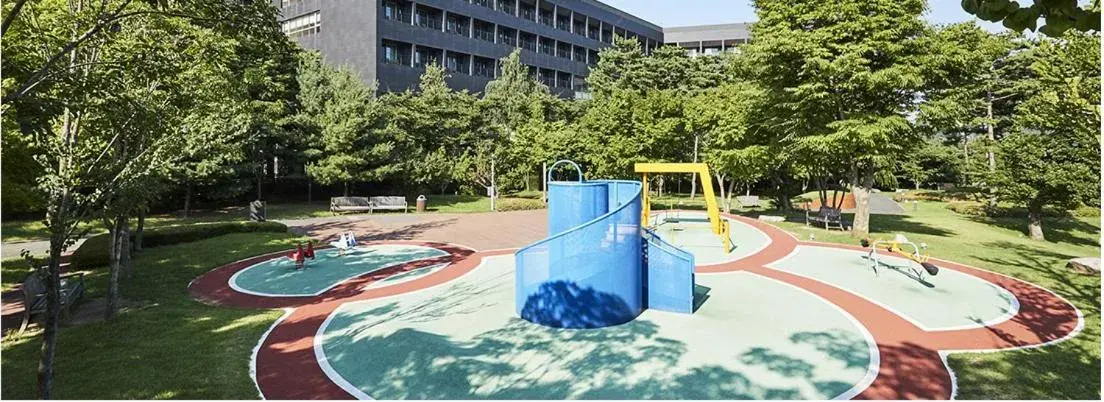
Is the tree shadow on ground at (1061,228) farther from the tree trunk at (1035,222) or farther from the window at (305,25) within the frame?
the window at (305,25)

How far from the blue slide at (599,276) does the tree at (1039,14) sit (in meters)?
8.27

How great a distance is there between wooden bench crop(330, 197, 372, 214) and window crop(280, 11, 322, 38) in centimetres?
2356

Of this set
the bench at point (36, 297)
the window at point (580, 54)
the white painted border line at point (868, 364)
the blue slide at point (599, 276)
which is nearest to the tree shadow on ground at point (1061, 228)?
the white painted border line at point (868, 364)

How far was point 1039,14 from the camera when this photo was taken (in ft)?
7.90

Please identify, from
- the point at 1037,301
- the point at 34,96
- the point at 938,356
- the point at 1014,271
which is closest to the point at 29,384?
the point at 34,96

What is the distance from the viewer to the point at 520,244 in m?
22.0

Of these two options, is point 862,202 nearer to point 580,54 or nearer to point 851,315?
point 851,315

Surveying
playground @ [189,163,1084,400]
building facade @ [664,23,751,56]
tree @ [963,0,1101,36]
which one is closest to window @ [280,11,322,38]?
playground @ [189,163,1084,400]

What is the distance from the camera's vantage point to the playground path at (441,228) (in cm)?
2328

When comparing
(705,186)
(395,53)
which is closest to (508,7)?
(395,53)

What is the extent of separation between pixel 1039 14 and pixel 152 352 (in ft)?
39.0

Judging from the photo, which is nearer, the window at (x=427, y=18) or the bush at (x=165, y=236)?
the bush at (x=165, y=236)

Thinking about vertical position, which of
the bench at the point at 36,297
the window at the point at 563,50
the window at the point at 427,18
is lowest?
the bench at the point at 36,297

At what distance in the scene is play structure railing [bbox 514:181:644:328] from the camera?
10.7m
